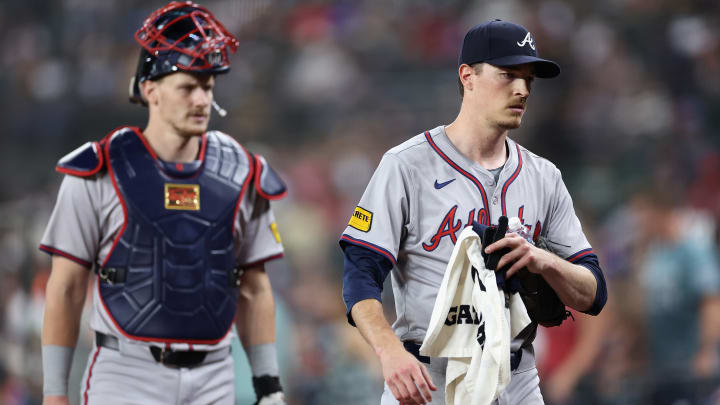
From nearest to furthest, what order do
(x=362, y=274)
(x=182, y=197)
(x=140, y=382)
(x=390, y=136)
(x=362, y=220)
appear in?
(x=362, y=274), (x=362, y=220), (x=140, y=382), (x=182, y=197), (x=390, y=136)

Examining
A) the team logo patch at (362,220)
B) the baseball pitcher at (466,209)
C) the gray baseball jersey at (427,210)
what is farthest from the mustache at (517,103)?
the team logo patch at (362,220)

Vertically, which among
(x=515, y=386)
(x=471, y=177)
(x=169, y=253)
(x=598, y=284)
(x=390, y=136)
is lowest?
(x=515, y=386)

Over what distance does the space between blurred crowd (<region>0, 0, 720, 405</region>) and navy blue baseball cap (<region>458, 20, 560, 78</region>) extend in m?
3.41

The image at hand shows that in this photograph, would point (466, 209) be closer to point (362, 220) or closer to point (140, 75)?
point (362, 220)

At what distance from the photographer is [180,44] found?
319cm

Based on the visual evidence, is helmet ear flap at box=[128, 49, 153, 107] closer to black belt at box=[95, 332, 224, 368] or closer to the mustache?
black belt at box=[95, 332, 224, 368]

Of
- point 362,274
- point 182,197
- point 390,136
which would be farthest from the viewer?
point 390,136

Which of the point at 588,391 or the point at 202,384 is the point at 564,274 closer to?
the point at 202,384

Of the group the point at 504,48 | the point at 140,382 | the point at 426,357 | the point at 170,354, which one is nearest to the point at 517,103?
the point at 504,48

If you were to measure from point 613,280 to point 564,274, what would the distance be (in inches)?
158

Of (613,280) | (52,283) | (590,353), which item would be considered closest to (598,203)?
(613,280)

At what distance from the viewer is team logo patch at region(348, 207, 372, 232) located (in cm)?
258

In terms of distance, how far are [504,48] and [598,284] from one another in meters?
0.74

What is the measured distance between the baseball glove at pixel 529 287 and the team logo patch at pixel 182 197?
3.70 feet
